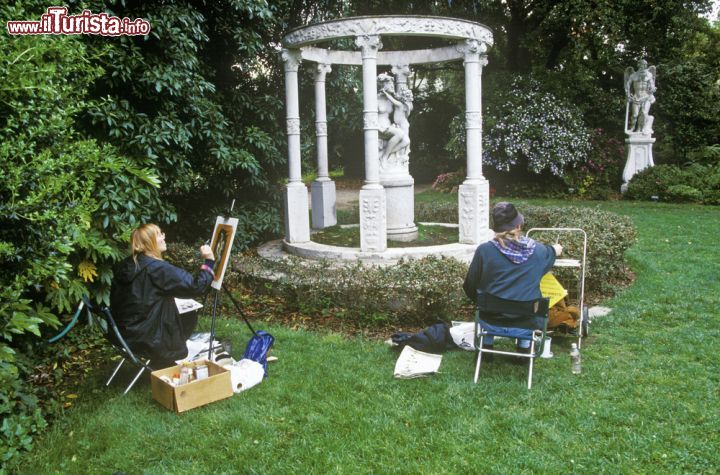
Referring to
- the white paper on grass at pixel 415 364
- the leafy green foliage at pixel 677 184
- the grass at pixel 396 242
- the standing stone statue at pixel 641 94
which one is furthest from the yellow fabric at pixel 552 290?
the standing stone statue at pixel 641 94

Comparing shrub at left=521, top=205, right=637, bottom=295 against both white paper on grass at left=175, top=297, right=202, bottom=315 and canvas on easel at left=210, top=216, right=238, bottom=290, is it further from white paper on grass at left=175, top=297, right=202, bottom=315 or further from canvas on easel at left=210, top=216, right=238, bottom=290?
white paper on grass at left=175, top=297, right=202, bottom=315

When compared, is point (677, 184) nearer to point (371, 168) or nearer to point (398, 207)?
point (398, 207)

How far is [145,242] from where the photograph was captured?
5.16 meters

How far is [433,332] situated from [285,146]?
658 centimetres

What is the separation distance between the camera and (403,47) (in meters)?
21.2

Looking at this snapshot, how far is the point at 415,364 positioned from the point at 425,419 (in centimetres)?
100

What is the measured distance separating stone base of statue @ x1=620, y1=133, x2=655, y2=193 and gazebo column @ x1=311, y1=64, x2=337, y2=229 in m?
11.8

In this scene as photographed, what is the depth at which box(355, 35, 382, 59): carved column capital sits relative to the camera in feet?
28.4

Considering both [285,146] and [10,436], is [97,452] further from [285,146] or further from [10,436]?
[285,146]

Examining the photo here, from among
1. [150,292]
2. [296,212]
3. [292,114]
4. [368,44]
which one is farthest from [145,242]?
[292,114]

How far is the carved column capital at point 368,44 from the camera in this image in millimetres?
8656

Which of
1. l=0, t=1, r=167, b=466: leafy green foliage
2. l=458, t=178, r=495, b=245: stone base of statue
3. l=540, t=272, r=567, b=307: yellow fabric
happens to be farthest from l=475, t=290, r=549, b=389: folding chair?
l=458, t=178, r=495, b=245: stone base of statue

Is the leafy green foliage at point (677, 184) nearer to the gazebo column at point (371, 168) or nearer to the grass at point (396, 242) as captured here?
the grass at point (396, 242)

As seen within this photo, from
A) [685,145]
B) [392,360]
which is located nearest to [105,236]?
[392,360]
